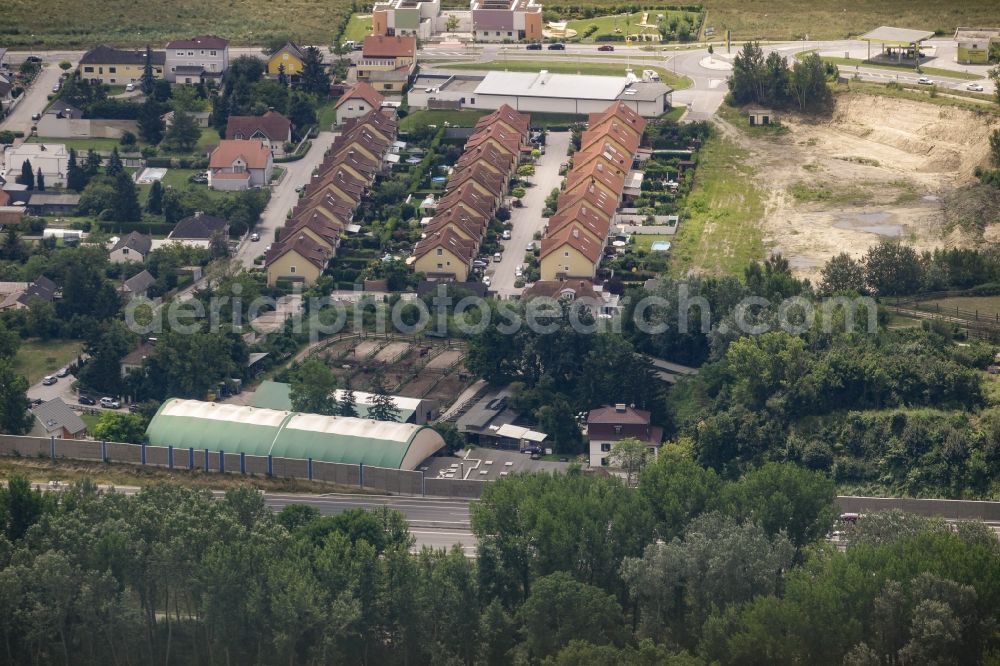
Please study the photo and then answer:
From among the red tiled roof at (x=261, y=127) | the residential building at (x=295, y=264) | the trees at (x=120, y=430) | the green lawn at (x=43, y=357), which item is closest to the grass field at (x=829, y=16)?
the red tiled roof at (x=261, y=127)

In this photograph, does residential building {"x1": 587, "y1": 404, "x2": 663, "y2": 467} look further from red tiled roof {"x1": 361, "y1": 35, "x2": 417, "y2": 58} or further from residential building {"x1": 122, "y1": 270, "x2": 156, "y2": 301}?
red tiled roof {"x1": 361, "y1": 35, "x2": 417, "y2": 58}

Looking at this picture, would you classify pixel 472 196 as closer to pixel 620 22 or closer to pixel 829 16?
pixel 620 22

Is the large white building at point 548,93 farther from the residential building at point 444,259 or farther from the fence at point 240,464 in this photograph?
the fence at point 240,464

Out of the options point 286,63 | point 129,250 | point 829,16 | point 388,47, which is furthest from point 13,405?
point 829,16

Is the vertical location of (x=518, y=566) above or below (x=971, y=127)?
below

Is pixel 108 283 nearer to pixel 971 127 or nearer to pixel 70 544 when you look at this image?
pixel 70 544

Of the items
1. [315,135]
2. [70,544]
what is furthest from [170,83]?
[70,544]
